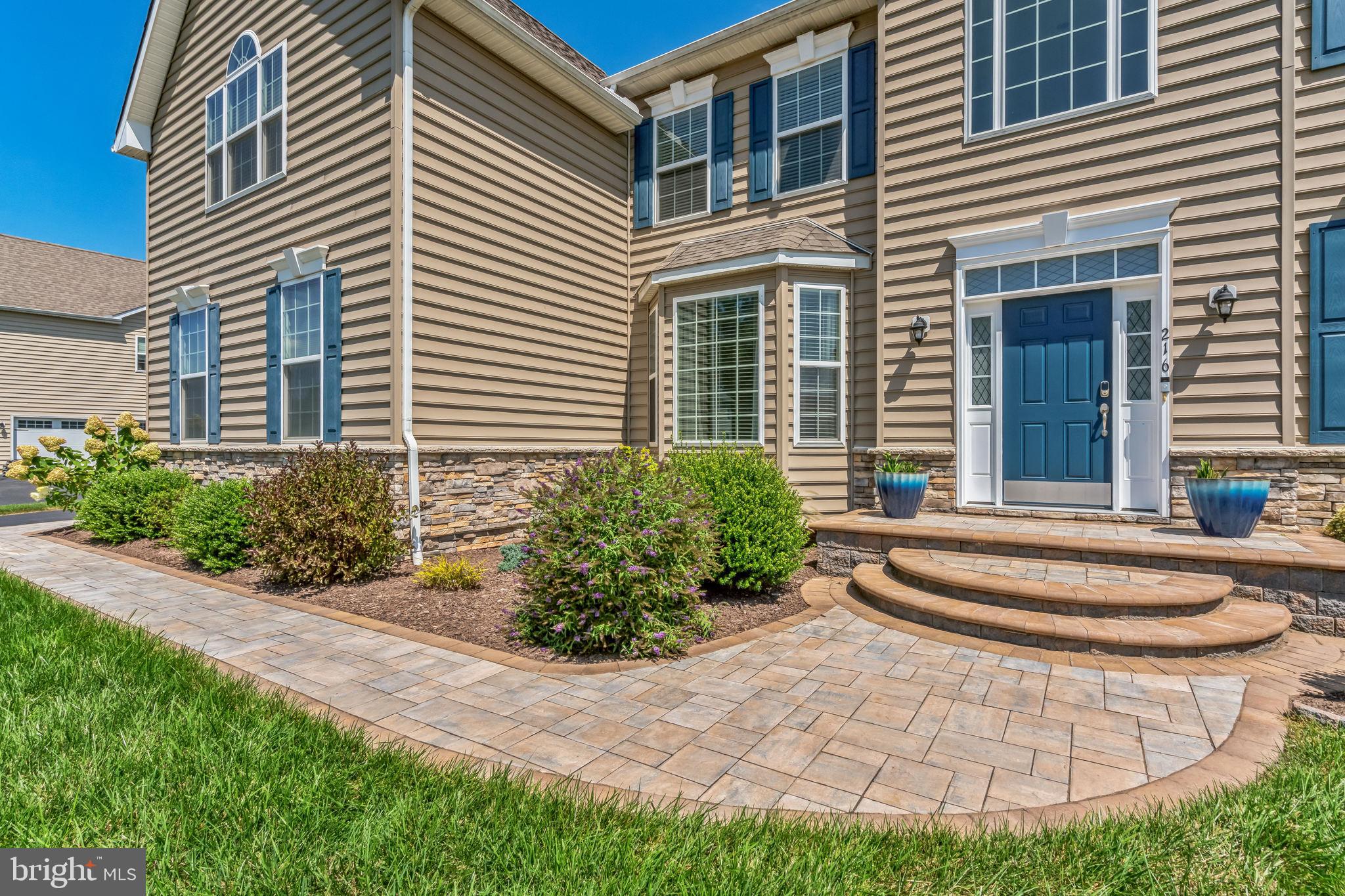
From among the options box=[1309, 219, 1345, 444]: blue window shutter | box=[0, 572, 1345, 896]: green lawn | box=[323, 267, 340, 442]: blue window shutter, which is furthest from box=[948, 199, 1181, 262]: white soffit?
box=[323, 267, 340, 442]: blue window shutter

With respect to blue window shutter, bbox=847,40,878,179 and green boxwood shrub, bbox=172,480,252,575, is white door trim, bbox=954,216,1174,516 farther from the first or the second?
green boxwood shrub, bbox=172,480,252,575

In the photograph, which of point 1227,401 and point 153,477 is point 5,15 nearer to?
point 153,477

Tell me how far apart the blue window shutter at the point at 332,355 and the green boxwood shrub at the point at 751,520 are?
4.41 metres

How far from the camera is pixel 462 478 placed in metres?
7.46

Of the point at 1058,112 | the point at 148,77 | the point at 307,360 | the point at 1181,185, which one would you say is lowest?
the point at 307,360

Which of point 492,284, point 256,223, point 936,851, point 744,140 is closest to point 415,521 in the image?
point 492,284

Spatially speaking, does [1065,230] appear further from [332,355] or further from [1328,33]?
[332,355]

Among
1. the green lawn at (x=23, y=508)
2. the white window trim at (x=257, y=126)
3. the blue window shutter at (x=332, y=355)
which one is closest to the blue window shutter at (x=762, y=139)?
the blue window shutter at (x=332, y=355)

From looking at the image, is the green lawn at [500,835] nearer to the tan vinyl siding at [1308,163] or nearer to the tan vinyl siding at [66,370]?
the tan vinyl siding at [1308,163]

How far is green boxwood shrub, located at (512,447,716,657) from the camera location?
4.10m

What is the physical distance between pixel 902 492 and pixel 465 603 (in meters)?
4.46

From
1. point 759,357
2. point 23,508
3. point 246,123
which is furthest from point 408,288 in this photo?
point 23,508

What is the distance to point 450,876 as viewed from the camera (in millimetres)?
1877

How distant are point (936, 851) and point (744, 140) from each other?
8748mm
